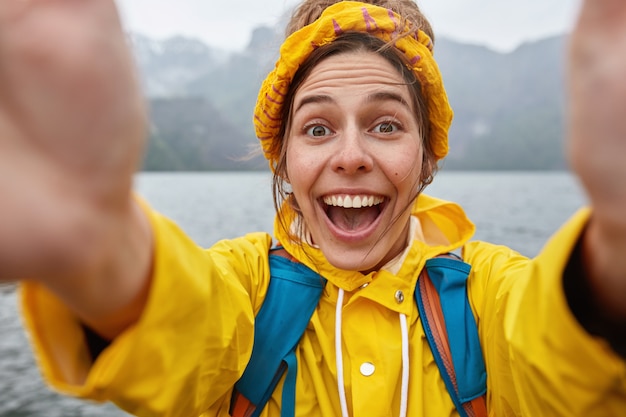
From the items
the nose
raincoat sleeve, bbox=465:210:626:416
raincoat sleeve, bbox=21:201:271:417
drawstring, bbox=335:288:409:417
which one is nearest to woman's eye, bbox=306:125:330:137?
the nose

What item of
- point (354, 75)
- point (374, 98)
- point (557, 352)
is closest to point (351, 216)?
point (374, 98)

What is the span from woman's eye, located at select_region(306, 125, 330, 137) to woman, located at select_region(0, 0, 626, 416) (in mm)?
17

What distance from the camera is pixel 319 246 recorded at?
105 inches

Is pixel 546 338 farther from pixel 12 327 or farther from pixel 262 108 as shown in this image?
pixel 12 327

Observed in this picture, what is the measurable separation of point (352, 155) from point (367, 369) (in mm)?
1058

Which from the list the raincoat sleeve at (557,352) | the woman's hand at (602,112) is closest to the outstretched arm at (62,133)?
the woman's hand at (602,112)

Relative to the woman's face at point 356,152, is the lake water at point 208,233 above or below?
below

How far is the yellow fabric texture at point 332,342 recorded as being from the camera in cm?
137

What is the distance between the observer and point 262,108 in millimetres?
2828

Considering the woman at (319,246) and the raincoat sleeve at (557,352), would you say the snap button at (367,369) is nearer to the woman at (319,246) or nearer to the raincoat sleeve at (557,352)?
the woman at (319,246)

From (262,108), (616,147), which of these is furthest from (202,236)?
(616,147)

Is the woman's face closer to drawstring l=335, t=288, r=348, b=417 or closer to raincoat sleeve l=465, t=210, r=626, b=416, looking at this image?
drawstring l=335, t=288, r=348, b=417

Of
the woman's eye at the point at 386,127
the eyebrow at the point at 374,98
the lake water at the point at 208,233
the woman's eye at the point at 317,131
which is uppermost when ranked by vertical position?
the eyebrow at the point at 374,98

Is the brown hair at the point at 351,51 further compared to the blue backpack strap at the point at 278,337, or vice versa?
the brown hair at the point at 351,51
